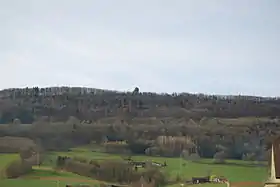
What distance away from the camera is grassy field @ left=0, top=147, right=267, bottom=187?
26.0ft

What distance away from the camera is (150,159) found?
317 inches

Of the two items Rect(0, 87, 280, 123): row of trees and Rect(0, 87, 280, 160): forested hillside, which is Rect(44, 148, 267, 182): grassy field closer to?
Rect(0, 87, 280, 160): forested hillside

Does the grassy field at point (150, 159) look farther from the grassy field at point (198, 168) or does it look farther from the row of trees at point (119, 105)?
the row of trees at point (119, 105)

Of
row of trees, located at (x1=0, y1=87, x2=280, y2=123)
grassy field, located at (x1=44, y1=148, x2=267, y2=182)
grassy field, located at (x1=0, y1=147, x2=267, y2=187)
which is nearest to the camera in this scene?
grassy field, located at (x1=0, y1=147, x2=267, y2=187)

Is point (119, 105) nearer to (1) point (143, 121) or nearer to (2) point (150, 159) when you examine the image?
(1) point (143, 121)

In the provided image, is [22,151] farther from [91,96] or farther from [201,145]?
[201,145]

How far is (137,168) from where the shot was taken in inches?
316

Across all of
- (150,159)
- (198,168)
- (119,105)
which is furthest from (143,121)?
(198,168)

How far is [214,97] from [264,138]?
827 millimetres

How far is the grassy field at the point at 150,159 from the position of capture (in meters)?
7.91

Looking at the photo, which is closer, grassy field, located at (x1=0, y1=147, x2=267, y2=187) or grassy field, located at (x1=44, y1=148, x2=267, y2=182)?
grassy field, located at (x1=0, y1=147, x2=267, y2=187)

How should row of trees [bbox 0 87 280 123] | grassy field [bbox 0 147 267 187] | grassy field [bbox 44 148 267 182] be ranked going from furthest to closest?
row of trees [bbox 0 87 280 123], grassy field [bbox 44 148 267 182], grassy field [bbox 0 147 267 187]

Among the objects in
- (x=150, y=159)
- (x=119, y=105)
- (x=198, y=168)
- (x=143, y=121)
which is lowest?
→ (x=198, y=168)

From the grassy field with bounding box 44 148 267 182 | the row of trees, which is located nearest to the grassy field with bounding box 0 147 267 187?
the grassy field with bounding box 44 148 267 182
